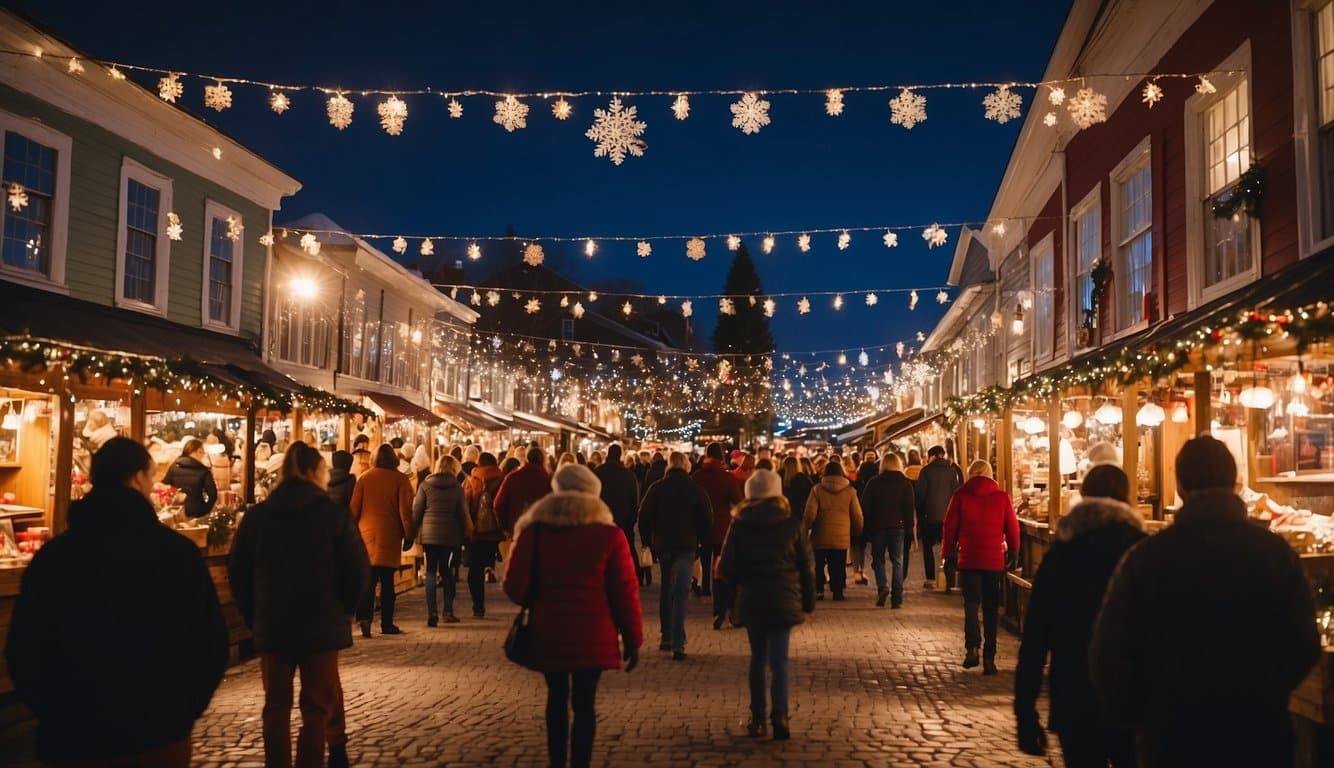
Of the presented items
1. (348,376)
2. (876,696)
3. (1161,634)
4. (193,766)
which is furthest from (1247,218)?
(348,376)

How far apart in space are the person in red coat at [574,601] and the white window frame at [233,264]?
15.7 metres

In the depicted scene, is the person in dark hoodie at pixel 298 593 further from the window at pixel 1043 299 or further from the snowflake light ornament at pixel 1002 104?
the window at pixel 1043 299

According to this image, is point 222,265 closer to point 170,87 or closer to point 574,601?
point 170,87

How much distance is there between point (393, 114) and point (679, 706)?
7612mm

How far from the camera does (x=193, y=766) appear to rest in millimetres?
6641

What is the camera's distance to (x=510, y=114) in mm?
12266

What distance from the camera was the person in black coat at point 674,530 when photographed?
10.6 meters

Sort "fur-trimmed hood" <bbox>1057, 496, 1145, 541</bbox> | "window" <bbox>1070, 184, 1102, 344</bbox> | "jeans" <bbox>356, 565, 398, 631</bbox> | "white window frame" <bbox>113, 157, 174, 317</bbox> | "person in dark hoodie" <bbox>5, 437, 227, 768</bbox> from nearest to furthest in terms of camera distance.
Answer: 1. "person in dark hoodie" <bbox>5, 437, 227, 768</bbox>
2. "fur-trimmed hood" <bbox>1057, 496, 1145, 541</bbox>
3. "jeans" <bbox>356, 565, 398, 631</bbox>
4. "window" <bbox>1070, 184, 1102, 344</bbox>
5. "white window frame" <bbox>113, 157, 174, 317</bbox>

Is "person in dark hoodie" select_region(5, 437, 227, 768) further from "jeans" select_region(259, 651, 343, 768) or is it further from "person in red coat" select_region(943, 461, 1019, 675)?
"person in red coat" select_region(943, 461, 1019, 675)

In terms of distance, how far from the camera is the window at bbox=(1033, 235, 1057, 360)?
19562 mm

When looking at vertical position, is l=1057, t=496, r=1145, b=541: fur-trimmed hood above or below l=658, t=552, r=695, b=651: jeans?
above

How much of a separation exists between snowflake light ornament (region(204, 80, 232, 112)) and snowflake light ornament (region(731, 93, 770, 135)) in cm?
579

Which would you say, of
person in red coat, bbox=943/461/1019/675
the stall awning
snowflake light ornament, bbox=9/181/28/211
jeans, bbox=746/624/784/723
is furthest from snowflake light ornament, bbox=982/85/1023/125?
the stall awning

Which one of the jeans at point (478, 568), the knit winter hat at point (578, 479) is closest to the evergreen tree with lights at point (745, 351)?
the jeans at point (478, 568)
